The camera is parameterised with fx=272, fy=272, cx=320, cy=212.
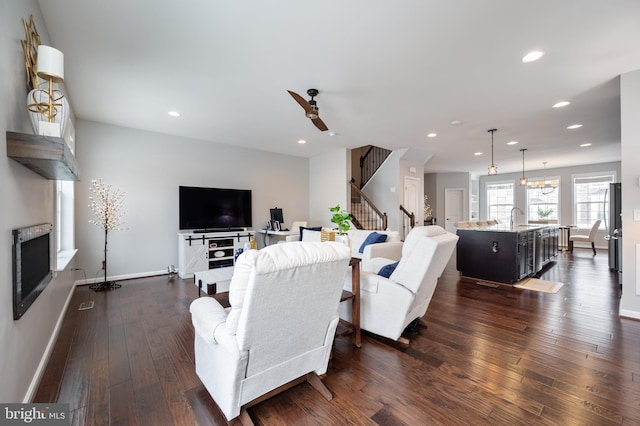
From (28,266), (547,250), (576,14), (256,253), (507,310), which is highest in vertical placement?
(576,14)

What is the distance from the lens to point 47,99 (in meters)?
1.84

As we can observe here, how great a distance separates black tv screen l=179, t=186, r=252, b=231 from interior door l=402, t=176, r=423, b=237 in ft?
13.1

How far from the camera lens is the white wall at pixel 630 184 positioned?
300 cm

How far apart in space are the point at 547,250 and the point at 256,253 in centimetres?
700

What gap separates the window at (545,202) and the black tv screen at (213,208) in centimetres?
944

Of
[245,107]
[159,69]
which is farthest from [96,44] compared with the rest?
[245,107]

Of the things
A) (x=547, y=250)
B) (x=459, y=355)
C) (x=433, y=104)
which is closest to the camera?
(x=459, y=355)

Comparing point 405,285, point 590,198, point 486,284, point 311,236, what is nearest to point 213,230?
point 311,236

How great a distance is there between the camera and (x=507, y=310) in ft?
11.1

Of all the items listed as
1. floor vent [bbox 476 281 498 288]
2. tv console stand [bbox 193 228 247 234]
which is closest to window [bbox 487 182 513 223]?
floor vent [bbox 476 281 498 288]

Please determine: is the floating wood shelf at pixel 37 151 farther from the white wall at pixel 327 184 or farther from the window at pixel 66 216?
the white wall at pixel 327 184

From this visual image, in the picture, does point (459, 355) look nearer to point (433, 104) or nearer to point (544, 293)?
point (544, 293)

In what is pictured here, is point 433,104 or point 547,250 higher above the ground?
point 433,104

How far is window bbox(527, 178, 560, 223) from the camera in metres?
9.38
